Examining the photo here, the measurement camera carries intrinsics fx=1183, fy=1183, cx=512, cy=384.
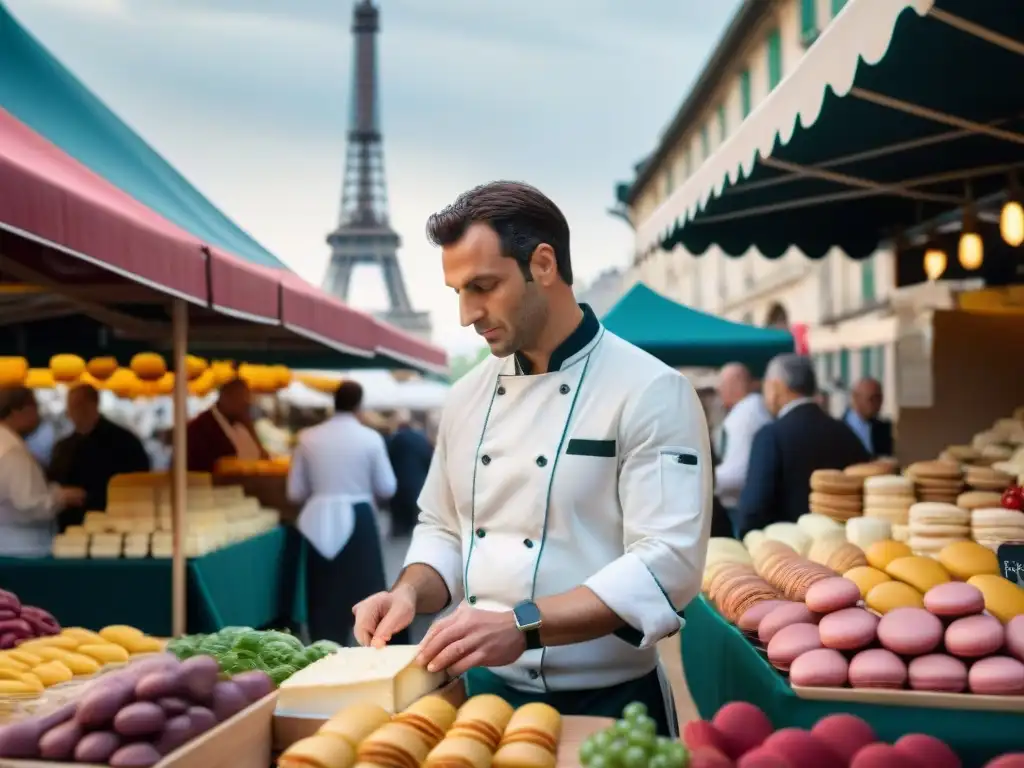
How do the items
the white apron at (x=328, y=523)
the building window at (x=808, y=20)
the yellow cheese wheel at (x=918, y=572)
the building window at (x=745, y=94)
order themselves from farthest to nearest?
1. the building window at (x=745, y=94)
2. the building window at (x=808, y=20)
3. the white apron at (x=328, y=523)
4. the yellow cheese wheel at (x=918, y=572)

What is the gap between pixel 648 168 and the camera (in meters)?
39.0

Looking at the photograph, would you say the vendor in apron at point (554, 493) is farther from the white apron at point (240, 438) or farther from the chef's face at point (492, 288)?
the white apron at point (240, 438)

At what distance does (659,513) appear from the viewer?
7.60ft

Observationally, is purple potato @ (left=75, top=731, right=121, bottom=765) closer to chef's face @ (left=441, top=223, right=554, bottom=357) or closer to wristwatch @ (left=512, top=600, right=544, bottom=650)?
wristwatch @ (left=512, top=600, right=544, bottom=650)

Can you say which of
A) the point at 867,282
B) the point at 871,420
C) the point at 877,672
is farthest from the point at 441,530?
the point at 867,282

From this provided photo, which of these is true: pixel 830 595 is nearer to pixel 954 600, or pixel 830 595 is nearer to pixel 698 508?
pixel 954 600

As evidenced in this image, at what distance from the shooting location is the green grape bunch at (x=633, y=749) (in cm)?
170

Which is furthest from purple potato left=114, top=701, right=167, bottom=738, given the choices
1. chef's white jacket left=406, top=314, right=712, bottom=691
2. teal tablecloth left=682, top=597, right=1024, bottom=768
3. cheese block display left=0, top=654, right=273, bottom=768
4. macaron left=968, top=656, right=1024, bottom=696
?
macaron left=968, top=656, right=1024, bottom=696

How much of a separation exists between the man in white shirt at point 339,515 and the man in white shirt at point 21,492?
164 cm

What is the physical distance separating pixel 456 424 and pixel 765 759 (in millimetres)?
1112

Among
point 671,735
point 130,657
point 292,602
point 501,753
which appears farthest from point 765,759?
point 292,602

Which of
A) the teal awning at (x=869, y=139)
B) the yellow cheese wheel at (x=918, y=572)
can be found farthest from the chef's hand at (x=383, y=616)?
the teal awning at (x=869, y=139)

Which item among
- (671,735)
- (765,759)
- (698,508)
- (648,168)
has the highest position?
(648,168)

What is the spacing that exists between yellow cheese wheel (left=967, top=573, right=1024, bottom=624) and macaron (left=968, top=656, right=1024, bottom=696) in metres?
0.39
